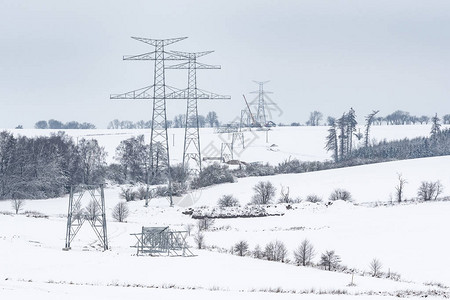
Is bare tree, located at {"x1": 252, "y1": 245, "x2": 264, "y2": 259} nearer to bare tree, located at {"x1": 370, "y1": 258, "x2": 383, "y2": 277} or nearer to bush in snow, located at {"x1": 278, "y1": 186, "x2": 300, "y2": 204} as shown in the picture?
bare tree, located at {"x1": 370, "y1": 258, "x2": 383, "y2": 277}

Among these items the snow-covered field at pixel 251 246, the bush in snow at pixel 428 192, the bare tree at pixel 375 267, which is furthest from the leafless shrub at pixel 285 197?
the bare tree at pixel 375 267

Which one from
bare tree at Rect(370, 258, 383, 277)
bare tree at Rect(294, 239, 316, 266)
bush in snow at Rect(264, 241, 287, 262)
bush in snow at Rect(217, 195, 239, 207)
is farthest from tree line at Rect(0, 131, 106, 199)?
bare tree at Rect(370, 258, 383, 277)

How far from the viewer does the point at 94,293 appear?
24.3 meters

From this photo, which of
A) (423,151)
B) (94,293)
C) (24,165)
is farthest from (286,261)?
(423,151)

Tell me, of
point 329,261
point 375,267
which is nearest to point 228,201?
point 329,261

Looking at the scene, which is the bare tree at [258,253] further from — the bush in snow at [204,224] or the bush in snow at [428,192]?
the bush in snow at [428,192]

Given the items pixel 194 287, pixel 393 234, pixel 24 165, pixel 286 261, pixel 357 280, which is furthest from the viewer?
pixel 24 165

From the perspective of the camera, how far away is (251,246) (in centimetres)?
4762

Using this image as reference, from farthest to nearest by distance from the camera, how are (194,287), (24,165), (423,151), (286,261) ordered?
(423,151)
(24,165)
(286,261)
(194,287)

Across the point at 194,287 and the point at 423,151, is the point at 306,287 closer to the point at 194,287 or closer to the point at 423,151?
the point at 194,287

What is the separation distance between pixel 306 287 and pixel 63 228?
92.0 feet

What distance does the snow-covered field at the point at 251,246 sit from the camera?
2780 cm

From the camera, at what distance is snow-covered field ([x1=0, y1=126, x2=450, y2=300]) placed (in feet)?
91.2

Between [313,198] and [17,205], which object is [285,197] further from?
[17,205]
